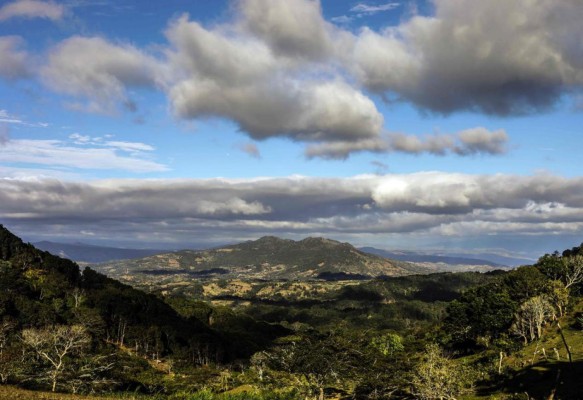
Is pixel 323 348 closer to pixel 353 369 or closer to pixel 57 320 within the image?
pixel 353 369

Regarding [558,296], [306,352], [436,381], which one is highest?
[558,296]

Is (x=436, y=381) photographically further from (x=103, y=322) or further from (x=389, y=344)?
(x=103, y=322)

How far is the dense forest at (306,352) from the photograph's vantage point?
64.0 m

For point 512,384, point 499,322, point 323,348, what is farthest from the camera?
point 499,322

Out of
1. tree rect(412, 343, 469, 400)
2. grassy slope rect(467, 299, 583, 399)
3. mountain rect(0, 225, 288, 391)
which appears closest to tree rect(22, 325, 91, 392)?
mountain rect(0, 225, 288, 391)

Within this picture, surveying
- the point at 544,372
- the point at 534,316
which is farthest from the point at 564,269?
the point at 544,372

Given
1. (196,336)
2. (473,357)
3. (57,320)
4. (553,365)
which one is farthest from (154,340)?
(553,365)

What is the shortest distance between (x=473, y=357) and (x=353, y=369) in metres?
71.2

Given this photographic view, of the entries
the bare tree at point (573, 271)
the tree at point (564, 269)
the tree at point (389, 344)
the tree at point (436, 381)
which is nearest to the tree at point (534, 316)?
the bare tree at point (573, 271)

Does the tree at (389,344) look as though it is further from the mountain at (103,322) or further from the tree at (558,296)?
the mountain at (103,322)

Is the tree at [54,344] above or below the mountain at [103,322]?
above

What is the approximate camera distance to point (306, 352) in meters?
61.9

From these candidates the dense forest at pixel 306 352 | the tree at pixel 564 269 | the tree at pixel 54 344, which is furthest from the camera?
the tree at pixel 564 269

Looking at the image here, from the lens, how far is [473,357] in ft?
384
